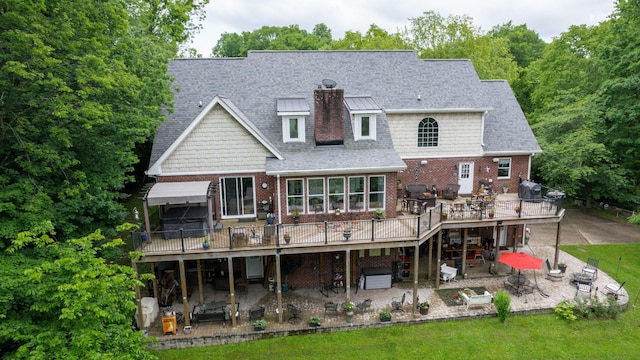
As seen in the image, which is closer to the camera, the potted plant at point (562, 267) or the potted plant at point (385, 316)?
the potted plant at point (385, 316)

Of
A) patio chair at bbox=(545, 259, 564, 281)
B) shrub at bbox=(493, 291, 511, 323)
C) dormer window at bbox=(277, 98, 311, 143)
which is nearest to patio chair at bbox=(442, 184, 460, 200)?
patio chair at bbox=(545, 259, 564, 281)

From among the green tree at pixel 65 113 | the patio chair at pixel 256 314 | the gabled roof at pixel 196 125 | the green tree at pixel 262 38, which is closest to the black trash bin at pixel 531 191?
the gabled roof at pixel 196 125

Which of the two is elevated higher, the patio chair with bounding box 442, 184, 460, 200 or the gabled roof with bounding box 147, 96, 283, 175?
the gabled roof with bounding box 147, 96, 283, 175

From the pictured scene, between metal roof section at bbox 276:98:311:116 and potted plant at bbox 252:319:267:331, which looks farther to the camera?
metal roof section at bbox 276:98:311:116

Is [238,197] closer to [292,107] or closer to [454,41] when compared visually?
[292,107]

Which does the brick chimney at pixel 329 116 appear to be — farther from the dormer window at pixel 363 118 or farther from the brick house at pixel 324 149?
the dormer window at pixel 363 118

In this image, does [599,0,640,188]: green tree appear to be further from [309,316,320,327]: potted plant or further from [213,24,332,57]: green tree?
[213,24,332,57]: green tree
